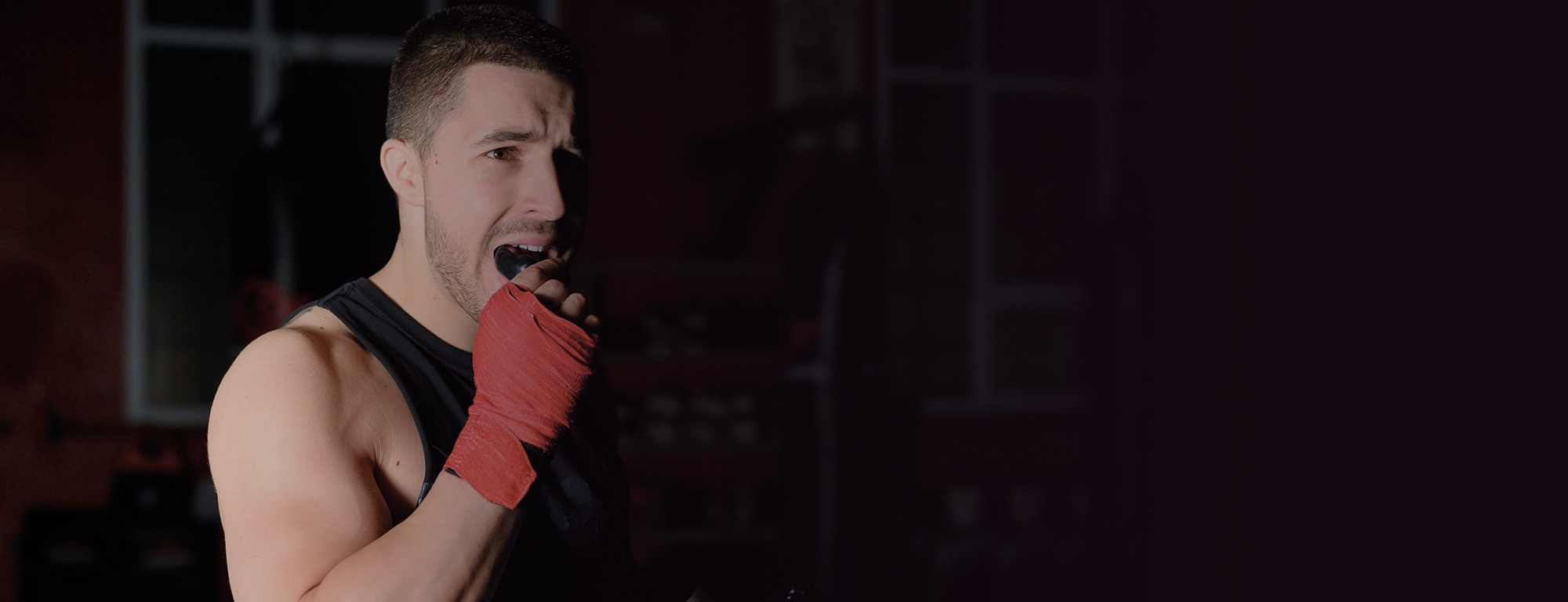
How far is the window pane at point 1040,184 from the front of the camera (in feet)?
18.2

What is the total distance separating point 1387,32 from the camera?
4602mm

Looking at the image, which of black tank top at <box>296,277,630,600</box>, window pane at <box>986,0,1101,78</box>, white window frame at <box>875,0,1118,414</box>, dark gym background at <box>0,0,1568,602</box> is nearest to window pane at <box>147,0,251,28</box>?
dark gym background at <box>0,0,1568,602</box>

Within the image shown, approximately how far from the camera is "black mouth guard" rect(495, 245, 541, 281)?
903 millimetres

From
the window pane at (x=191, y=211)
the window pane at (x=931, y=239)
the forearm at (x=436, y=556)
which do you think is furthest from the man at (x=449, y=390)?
the window pane at (x=931, y=239)

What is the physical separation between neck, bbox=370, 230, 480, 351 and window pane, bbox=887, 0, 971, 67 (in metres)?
4.54

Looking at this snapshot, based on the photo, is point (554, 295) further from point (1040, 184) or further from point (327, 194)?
point (1040, 184)

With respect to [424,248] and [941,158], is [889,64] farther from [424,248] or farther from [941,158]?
[424,248]

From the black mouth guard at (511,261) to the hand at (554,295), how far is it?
2cm

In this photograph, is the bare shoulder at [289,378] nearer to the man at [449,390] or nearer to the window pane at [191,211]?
the man at [449,390]

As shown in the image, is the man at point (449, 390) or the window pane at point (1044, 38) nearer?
the man at point (449, 390)

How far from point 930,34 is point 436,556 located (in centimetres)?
506

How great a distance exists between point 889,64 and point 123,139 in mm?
3877

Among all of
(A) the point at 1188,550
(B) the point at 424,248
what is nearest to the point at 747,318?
(A) the point at 1188,550

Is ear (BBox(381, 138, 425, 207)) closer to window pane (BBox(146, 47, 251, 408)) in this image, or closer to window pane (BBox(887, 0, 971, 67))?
window pane (BBox(146, 47, 251, 408))
